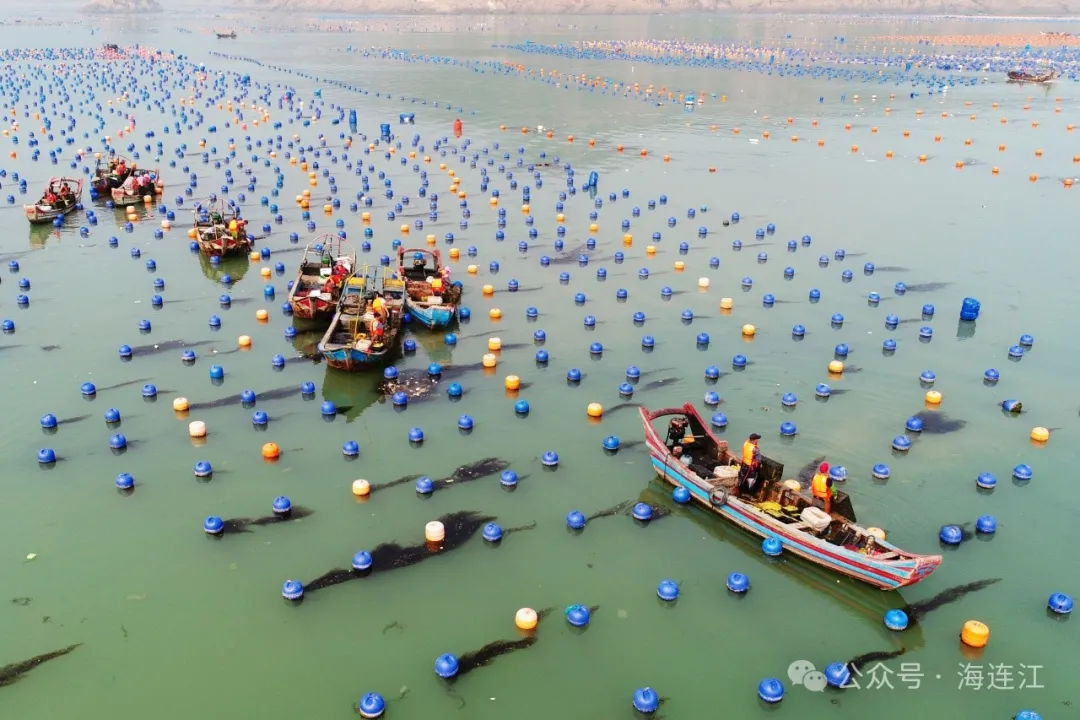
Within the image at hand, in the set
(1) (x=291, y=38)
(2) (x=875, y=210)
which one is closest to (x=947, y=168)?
(2) (x=875, y=210)

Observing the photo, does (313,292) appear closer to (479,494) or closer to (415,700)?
(479,494)

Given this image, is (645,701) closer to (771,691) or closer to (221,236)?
(771,691)

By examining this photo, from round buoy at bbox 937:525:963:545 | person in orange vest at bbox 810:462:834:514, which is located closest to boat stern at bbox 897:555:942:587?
person in orange vest at bbox 810:462:834:514

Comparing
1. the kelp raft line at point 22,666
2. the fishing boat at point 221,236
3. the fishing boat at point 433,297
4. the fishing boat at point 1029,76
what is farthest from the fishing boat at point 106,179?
the fishing boat at point 1029,76

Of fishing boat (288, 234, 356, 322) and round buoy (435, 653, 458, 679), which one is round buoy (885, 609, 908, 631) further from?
fishing boat (288, 234, 356, 322)

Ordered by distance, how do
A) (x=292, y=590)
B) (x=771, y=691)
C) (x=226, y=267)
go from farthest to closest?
(x=226, y=267) < (x=292, y=590) < (x=771, y=691)

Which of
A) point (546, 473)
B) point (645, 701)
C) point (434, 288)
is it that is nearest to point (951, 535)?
point (645, 701)
